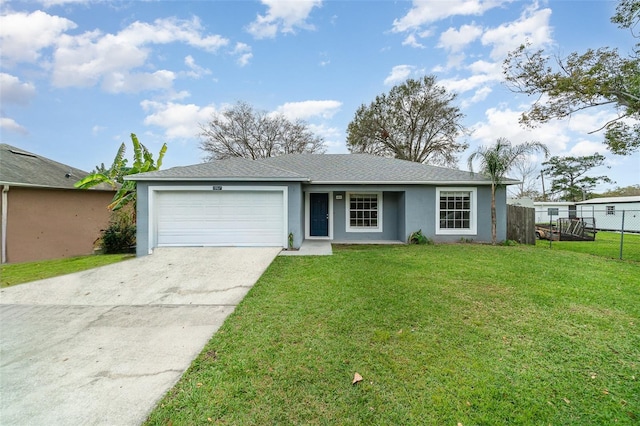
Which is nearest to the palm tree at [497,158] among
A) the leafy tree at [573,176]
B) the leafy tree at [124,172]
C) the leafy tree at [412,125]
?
the leafy tree at [124,172]

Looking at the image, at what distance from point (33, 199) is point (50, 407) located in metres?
12.6

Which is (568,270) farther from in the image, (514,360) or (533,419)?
(533,419)

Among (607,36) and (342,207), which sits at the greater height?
(607,36)

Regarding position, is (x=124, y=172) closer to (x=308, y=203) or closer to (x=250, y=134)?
(x=308, y=203)

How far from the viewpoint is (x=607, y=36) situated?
9594 mm

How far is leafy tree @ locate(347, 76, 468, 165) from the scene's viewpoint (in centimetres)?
2480

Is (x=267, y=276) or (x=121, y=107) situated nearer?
(x=267, y=276)

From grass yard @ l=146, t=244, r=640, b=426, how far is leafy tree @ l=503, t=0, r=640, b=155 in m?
7.19

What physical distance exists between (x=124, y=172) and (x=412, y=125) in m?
23.1

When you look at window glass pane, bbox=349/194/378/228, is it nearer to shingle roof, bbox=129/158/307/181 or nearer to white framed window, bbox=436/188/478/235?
white framed window, bbox=436/188/478/235

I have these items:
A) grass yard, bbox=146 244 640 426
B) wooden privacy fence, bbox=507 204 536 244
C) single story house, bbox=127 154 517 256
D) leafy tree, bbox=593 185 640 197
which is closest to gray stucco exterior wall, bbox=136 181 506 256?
single story house, bbox=127 154 517 256

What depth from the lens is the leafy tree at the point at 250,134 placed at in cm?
2667

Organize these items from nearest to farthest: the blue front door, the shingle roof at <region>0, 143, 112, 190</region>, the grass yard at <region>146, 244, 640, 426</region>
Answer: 1. the grass yard at <region>146, 244, 640, 426</region>
2. the shingle roof at <region>0, 143, 112, 190</region>
3. the blue front door

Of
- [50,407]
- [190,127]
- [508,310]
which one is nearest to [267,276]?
[50,407]
